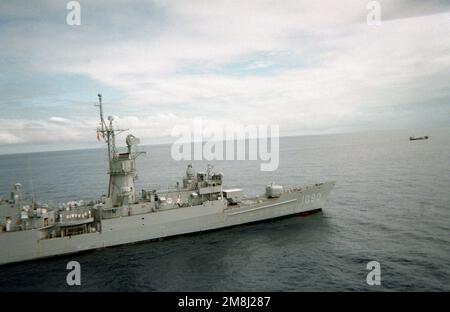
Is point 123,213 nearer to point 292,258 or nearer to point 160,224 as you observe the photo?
point 160,224

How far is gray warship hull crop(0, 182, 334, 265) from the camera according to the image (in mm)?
22234

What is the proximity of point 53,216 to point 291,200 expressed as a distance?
2028cm

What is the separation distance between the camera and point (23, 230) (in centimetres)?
2220

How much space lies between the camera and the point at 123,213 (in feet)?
80.9

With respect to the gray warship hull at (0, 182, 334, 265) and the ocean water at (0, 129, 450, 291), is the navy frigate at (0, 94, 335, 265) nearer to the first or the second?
the gray warship hull at (0, 182, 334, 265)

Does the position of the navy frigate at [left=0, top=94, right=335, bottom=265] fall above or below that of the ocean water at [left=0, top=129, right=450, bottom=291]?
above

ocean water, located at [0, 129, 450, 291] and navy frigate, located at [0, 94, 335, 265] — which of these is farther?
navy frigate, located at [0, 94, 335, 265]

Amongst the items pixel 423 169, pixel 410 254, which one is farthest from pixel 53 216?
pixel 423 169

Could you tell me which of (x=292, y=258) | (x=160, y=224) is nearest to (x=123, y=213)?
(x=160, y=224)

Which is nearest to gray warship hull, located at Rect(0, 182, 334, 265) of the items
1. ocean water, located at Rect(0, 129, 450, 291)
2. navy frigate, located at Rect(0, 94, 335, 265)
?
navy frigate, located at Rect(0, 94, 335, 265)

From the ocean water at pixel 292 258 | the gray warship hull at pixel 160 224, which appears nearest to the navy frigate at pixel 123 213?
the gray warship hull at pixel 160 224

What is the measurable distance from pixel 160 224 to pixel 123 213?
9.97ft

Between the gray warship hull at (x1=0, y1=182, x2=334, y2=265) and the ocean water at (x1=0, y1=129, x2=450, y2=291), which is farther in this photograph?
the gray warship hull at (x1=0, y1=182, x2=334, y2=265)
